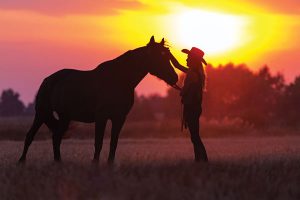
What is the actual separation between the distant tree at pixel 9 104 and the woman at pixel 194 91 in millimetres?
118742

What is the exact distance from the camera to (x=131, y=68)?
1268cm

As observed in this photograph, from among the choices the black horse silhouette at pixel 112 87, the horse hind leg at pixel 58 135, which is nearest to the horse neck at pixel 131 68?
the black horse silhouette at pixel 112 87

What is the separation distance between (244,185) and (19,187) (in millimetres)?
3473

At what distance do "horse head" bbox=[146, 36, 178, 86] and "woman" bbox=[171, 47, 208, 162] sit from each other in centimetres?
29

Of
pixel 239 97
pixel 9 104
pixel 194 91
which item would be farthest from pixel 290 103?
pixel 194 91

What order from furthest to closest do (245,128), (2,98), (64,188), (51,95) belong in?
1. (2,98)
2. (245,128)
3. (51,95)
4. (64,188)

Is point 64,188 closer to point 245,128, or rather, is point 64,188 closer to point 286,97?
point 245,128

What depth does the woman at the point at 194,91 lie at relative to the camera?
12797 millimetres

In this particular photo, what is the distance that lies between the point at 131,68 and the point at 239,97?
282 ft

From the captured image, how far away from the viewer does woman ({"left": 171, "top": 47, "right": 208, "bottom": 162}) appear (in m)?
12.8

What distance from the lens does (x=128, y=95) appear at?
41.1ft

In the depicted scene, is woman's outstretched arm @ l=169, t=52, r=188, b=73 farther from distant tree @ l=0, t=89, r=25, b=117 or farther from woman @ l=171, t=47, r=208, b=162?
distant tree @ l=0, t=89, r=25, b=117

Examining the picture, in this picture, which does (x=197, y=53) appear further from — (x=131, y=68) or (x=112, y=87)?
(x=112, y=87)

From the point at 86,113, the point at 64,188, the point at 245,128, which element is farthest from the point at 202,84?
the point at 245,128
